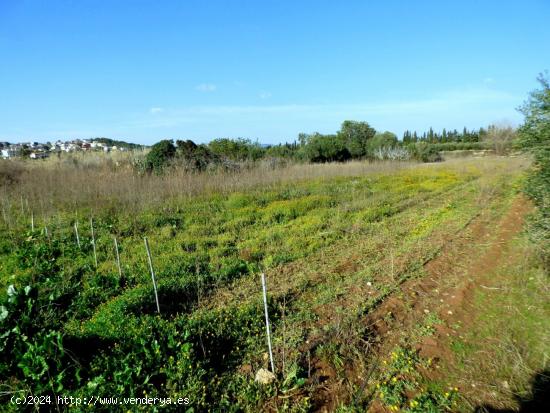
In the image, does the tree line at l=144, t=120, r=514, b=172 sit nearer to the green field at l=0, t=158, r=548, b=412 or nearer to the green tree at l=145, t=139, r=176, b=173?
the green tree at l=145, t=139, r=176, b=173

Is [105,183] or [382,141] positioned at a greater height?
[382,141]

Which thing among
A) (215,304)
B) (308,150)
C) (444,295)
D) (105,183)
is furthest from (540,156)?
(308,150)

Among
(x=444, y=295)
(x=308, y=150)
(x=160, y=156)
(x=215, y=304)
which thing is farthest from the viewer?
(x=308, y=150)

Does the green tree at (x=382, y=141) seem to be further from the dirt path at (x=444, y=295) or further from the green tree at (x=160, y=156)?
the dirt path at (x=444, y=295)

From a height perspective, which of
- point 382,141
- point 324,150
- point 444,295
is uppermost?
point 382,141

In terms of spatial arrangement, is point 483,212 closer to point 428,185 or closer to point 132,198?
point 428,185

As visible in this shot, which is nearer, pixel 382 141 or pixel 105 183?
pixel 105 183

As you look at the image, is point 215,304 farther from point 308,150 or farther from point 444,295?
point 308,150

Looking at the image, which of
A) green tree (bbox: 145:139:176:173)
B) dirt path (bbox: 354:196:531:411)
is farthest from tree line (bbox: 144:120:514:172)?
dirt path (bbox: 354:196:531:411)

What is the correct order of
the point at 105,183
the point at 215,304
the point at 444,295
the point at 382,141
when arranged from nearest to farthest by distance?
1. the point at 215,304
2. the point at 444,295
3. the point at 105,183
4. the point at 382,141

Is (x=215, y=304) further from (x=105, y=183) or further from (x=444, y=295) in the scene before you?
(x=105, y=183)

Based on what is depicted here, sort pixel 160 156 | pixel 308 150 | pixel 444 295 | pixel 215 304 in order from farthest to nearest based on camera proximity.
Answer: pixel 308 150 < pixel 160 156 < pixel 444 295 < pixel 215 304

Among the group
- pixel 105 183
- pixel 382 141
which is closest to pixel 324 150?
pixel 382 141

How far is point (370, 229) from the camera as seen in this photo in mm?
8430
